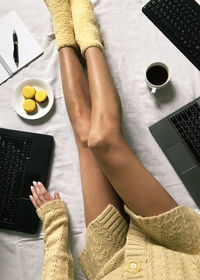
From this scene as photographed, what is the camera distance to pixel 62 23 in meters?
1.04

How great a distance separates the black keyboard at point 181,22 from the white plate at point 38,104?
1.30ft

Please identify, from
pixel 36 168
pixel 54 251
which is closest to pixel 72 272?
pixel 54 251

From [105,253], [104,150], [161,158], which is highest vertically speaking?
[104,150]

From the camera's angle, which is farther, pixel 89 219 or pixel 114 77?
pixel 114 77

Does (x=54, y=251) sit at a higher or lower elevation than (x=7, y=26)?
lower

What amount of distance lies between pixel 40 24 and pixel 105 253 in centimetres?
73

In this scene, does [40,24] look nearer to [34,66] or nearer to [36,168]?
[34,66]

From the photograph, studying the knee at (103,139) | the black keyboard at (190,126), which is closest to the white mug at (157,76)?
the black keyboard at (190,126)

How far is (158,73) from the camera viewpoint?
987 millimetres

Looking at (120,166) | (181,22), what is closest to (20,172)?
(120,166)

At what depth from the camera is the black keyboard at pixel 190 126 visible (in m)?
0.95

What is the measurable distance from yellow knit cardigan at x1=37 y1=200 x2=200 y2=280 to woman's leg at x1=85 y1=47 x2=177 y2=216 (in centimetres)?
3

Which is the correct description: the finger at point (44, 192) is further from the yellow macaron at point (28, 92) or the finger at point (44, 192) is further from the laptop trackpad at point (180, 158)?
the laptop trackpad at point (180, 158)

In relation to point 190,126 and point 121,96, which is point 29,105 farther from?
point 190,126
